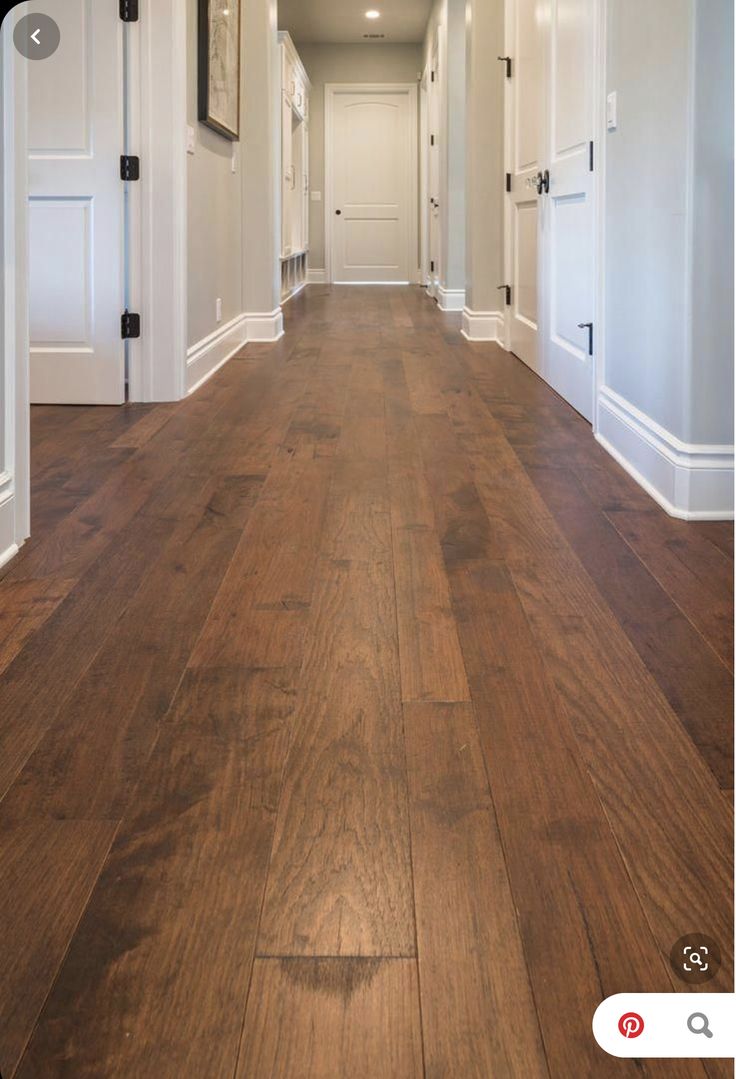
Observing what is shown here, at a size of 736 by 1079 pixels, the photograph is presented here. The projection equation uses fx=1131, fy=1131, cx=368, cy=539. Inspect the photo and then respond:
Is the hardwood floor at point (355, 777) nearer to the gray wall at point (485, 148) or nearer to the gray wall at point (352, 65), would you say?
the gray wall at point (485, 148)

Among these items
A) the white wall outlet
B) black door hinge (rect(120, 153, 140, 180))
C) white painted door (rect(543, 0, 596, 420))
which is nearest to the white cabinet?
white painted door (rect(543, 0, 596, 420))

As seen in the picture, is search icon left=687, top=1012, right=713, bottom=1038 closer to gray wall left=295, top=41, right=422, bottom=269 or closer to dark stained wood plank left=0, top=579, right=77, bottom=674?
dark stained wood plank left=0, top=579, right=77, bottom=674

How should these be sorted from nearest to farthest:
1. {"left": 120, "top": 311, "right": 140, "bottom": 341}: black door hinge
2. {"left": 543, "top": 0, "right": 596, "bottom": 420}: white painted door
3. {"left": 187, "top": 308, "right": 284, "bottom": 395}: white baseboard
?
1. {"left": 543, "top": 0, "right": 596, "bottom": 420}: white painted door
2. {"left": 120, "top": 311, "right": 140, "bottom": 341}: black door hinge
3. {"left": 187, "top": 308, "right": 284, "bottom": 395}: white baseboard

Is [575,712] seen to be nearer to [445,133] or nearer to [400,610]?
[400,610]

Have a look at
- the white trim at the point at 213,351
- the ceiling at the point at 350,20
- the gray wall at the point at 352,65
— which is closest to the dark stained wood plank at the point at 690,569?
the white trim at the point at 213,351

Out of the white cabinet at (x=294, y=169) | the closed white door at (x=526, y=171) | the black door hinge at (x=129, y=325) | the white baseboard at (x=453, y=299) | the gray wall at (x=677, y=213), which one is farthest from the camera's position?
the white cabinet at (x=294, y=169)

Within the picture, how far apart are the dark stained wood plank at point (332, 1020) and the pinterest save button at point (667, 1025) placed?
0.15m

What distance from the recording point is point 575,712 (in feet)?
4.88

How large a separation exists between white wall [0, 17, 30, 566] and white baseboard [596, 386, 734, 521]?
55.8 inches

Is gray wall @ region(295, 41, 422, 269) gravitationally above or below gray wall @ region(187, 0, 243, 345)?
above

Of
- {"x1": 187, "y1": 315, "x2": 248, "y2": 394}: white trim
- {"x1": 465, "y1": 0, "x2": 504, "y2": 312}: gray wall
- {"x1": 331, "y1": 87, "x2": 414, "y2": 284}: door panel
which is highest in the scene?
{"x1": 331, "y1": 87, "x2": 414, "y2": 284}: door panel

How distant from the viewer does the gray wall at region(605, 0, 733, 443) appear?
7.80 feet

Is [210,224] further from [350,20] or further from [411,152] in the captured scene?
[411,152]

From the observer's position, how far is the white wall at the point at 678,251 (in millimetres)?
2383
